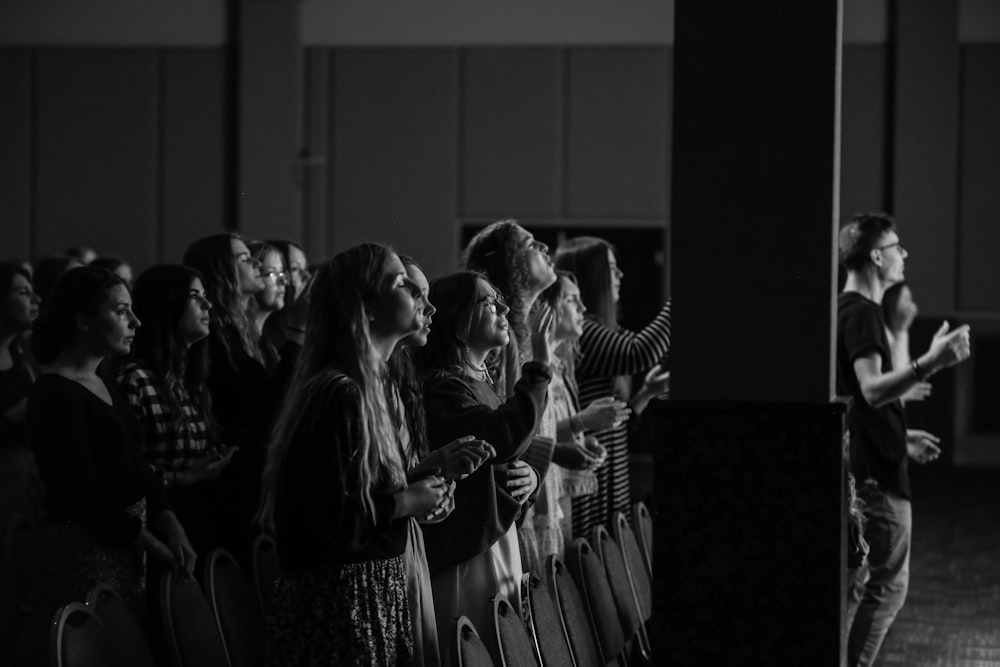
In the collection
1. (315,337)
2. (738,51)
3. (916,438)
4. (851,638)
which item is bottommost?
(851,638)

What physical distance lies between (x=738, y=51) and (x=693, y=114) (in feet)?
0.41

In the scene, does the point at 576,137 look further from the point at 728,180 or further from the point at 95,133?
the point at 728,180

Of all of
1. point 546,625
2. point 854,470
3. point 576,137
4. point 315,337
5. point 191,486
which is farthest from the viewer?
point 576,137

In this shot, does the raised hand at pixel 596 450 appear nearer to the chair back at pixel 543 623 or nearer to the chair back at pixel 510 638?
the chair back at pixel 543 623

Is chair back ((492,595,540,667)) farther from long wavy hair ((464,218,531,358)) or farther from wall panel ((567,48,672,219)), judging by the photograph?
wall panel ((567,48,672,219))

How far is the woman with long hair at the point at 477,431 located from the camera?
9.16 feet

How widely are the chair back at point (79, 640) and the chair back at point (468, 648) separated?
0.58 metres

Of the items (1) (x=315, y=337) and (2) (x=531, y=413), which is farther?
(2) (x=531, y=413)

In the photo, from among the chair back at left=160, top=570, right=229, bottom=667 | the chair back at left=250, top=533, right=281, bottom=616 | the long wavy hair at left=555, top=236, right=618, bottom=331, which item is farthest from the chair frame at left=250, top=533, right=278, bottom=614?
the long wavy hair at left=555, top=236, right=618, bottom=331

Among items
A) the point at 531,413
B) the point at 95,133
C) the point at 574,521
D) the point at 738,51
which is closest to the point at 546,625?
the point at 531,413

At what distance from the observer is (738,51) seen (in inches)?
87.7

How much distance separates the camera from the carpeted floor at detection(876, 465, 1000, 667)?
4.71 m

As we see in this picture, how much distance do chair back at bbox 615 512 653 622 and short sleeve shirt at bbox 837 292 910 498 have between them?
69 centimetres

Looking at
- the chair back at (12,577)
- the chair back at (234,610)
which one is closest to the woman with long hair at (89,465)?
the chair back at (234,610)
